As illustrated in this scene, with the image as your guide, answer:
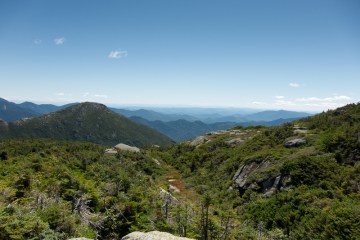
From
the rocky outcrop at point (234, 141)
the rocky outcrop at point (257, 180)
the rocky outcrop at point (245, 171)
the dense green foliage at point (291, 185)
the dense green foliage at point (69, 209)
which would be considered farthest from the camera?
the rocky outcrop at point (234, 141)

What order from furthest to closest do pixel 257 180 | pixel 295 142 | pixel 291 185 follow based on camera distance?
pixel 295 142, pixel 257 180, pixel 291 185

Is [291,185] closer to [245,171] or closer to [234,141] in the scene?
[245,171]

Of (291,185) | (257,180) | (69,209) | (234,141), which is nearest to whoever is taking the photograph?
(69,209)

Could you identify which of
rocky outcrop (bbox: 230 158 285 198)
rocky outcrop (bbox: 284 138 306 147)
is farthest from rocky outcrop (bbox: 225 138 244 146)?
rocky outcrop (bbox: 230 158 285 198)

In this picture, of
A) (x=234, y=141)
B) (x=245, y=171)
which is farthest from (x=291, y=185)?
(x=234, y=141)

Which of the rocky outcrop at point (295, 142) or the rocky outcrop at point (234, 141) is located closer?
the rocky outcrop at point (295, 142)

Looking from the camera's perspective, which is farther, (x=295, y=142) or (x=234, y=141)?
(x=234, y=141)

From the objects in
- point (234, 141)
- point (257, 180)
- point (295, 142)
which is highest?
point (295, 142)

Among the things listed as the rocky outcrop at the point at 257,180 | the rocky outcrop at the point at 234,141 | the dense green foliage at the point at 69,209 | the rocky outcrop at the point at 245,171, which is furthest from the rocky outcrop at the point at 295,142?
the dense green foliage at the point at 69,209

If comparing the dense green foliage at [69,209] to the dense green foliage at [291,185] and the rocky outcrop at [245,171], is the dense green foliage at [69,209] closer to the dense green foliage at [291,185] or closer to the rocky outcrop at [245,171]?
the dense green foliage at [291,185]

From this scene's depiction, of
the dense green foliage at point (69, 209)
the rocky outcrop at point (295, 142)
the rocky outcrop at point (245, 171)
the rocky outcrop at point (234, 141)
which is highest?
the rocky outcrop at point (295, 142)

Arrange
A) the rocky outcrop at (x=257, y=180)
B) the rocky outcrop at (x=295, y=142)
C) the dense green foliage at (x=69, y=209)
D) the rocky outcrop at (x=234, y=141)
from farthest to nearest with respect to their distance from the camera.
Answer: the rocky outcrop at (x=234, y=141)
the rocky outcrop at (x=295, y=142)
the rocky outcrop at (x=257, y=180)
the dense green foliage at (x=69, y=209)

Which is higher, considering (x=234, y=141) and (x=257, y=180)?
(x=234, y=141)

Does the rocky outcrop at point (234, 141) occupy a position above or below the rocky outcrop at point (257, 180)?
above
